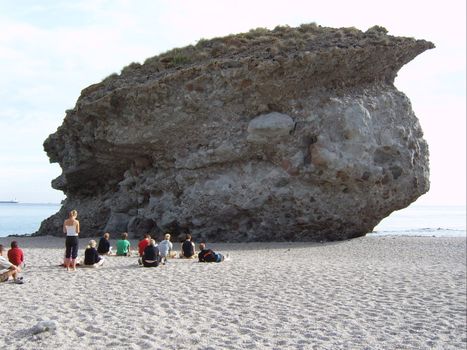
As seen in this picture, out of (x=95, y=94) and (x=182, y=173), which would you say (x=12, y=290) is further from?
(x=95, y=94)

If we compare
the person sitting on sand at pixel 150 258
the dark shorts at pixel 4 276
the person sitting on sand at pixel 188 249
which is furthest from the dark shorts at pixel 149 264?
the dark shorts at pixel 4 276

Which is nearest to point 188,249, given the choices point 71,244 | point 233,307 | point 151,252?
point 151,252

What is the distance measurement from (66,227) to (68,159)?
1716cm

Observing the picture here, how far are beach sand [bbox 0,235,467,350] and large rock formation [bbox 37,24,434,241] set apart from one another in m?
7.95

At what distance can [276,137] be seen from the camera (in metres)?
23.2

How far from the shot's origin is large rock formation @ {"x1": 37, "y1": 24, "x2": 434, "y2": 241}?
75.5 feet

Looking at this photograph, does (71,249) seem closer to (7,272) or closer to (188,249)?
(7,272)

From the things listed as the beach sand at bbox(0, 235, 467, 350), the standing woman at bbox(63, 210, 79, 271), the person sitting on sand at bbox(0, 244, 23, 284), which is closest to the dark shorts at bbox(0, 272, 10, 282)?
the person sitting on sand at bbox(0, 244, 23, 284)

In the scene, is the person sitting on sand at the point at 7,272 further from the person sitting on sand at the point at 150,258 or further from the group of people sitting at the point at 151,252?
the person sitting on sand at the point at 150,258

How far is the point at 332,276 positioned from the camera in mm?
13148

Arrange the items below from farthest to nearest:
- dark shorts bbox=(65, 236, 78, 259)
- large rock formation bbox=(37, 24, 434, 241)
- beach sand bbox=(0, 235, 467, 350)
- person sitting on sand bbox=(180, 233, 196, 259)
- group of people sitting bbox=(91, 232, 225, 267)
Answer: large rock formation bbox=(37, 24, 434, 241), person sitting on sand bbox=(180, 233, 196, 259), group of people sitting bbox=(91, 232, 225, 267), dark shorts bbox=(65, 236, 78, 259), beach sand bbox=(0, 235, 467, 350)

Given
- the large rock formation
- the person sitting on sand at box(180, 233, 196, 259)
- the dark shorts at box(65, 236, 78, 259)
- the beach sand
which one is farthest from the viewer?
the large rock formation

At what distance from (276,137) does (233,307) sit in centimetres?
1487

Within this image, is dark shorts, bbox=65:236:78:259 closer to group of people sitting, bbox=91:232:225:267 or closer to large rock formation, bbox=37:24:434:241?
group of people sitting, bbox=91:232:225:267
